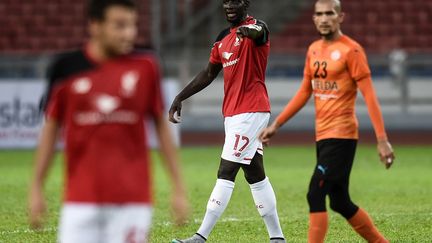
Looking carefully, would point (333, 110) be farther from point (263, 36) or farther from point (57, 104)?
point (57, 104)

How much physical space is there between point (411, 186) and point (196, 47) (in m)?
13.8

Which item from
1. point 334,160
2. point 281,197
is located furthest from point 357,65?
point 281,197

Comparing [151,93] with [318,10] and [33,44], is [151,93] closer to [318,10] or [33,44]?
[318,10]

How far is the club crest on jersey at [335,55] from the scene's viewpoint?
27.3 ft

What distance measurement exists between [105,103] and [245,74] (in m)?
3.78

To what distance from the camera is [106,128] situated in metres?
5.51

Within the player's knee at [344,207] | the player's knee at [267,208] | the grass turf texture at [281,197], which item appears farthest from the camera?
the grass turf texture at [281,197]

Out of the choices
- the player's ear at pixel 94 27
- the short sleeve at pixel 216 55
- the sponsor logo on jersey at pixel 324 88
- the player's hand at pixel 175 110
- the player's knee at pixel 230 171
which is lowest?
the player's knee at pixel 230 171

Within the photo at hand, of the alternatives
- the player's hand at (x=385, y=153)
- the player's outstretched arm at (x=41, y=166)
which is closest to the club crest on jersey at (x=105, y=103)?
the player's outstretched arm at (x=41, y=166)

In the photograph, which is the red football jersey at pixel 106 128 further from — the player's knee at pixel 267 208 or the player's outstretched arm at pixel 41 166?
the player's knee at pixel 267 208

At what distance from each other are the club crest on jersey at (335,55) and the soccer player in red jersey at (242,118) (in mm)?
860

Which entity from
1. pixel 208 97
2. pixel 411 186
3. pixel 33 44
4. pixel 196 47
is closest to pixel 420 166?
pixel 411 186

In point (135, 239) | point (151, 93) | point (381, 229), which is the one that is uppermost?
point (151, 93)

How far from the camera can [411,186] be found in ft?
49.5
